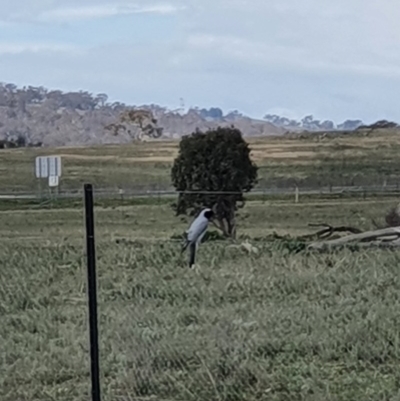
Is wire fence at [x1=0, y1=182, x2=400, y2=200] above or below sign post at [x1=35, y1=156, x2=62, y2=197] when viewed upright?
below

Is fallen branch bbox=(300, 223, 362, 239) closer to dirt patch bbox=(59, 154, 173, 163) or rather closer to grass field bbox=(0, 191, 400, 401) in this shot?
grass field bbox=(0, 191, 400, 401)

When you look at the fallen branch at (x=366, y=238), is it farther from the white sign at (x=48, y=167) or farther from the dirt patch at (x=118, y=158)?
the white sign at (x=48, y=167)

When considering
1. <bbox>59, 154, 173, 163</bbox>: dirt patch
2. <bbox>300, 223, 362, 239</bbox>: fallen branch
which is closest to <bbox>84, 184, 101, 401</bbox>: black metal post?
<bbox>300, 223, 362, 239</bbox>: fallen branch

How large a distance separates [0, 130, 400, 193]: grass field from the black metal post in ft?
3.56

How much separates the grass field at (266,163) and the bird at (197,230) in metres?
0.54

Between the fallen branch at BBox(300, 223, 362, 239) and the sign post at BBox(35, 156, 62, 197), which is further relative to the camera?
the sign post at BBox(35, 156, 62, 197)

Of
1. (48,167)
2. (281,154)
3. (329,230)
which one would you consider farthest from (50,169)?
(329,230)

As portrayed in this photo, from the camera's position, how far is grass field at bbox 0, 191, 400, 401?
166 inches

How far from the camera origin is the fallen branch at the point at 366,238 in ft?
15.5

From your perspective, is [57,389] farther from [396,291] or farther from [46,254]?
[396,291]

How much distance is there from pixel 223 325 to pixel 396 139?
2.04m

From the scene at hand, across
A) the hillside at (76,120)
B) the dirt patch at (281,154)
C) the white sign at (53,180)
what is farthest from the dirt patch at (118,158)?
the dirt patch at (281,154)

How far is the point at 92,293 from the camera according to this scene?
161 inches

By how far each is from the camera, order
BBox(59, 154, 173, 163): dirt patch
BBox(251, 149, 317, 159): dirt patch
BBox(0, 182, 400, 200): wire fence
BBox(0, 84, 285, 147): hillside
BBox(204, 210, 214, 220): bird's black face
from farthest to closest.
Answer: BBox(0, 84, 285, 147): hillside, BBox(59, 154, 173, 163): dirt patch, BBox(251, 149, 317, 159): dirt patch, BBox(0, 182, 400, 200): wire fence, BBox(204, 210, 214, 220): bird's black face
